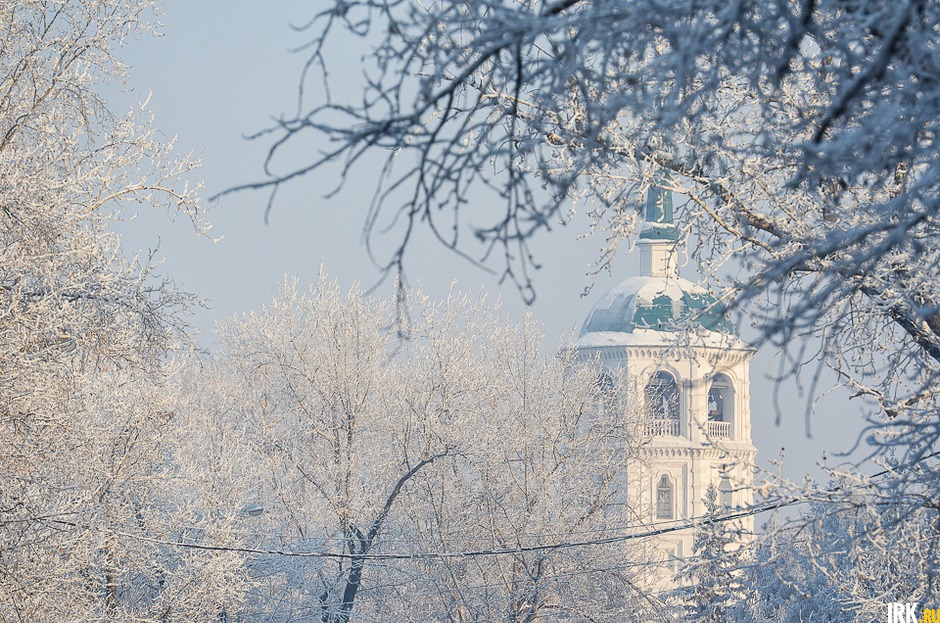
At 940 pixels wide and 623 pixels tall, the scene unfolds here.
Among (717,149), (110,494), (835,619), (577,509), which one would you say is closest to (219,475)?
(110,494)

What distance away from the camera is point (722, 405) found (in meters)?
68.3

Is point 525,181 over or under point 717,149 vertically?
under

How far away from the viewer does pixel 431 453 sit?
22.0m

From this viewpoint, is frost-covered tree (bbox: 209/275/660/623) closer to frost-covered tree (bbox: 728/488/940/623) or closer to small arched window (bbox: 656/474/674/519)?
frost-covered tree (bbox: 728/488/940/623)

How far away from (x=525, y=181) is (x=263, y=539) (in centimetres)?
2153

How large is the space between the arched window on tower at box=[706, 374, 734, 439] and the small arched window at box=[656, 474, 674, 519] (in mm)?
3845

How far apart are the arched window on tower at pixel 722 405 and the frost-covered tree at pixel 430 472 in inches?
1631

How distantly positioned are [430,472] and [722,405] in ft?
161

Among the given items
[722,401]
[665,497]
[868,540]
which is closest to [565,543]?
[868,540]

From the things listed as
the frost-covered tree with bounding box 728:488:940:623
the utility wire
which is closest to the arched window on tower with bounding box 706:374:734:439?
the utility wire

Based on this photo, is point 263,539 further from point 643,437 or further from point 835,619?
point 835,619

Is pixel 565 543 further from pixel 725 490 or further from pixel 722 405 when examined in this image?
pixel 722 405

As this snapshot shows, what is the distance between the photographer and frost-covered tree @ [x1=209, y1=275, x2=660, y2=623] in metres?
20.2

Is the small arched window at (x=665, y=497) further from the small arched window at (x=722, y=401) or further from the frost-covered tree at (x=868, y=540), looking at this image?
the frost-covered tree at (x=868, y=540)
